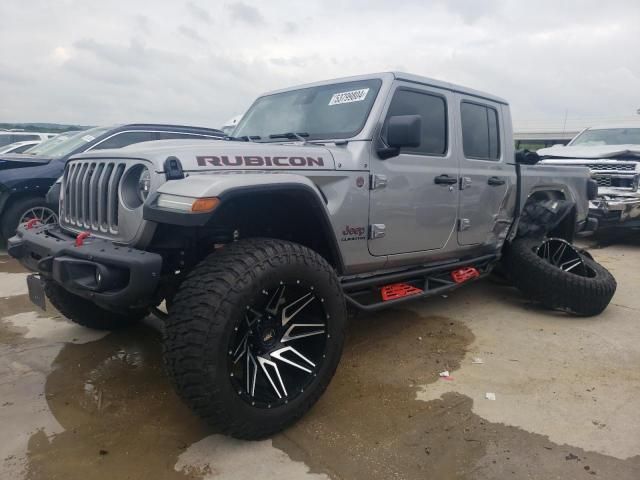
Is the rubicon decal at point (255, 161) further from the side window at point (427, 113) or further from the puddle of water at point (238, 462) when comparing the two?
the puddle of water at point (238, 462)

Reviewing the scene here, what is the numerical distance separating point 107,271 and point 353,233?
1.46 m

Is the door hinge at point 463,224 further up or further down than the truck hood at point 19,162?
further down

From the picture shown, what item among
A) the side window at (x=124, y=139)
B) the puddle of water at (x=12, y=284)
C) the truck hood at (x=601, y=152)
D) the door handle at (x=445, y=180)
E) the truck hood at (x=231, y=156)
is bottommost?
the puddle of water at (x=12, y=284)

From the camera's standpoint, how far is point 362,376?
3281 millimetres

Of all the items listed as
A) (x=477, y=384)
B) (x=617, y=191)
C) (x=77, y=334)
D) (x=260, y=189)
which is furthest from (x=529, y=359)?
(x=617, y=191)

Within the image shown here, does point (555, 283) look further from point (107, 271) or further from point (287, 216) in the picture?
point (107, 271)

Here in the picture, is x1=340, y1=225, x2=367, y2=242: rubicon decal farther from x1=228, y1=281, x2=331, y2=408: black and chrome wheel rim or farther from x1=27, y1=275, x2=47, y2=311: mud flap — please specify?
x1=27, y1=275, x2=47, y2=311: mud flap

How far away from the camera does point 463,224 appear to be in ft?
13.3

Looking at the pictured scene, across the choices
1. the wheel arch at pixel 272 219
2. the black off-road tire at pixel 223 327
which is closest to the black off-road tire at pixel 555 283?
the wheel arch at pixel 272 219

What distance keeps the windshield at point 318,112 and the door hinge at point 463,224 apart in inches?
49.1

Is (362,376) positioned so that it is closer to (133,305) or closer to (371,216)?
(371,216)

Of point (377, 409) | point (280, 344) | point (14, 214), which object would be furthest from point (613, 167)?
point (14, 214)

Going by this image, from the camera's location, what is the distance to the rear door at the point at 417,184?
3.33 m

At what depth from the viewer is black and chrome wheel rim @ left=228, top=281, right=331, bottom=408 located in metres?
2.52
